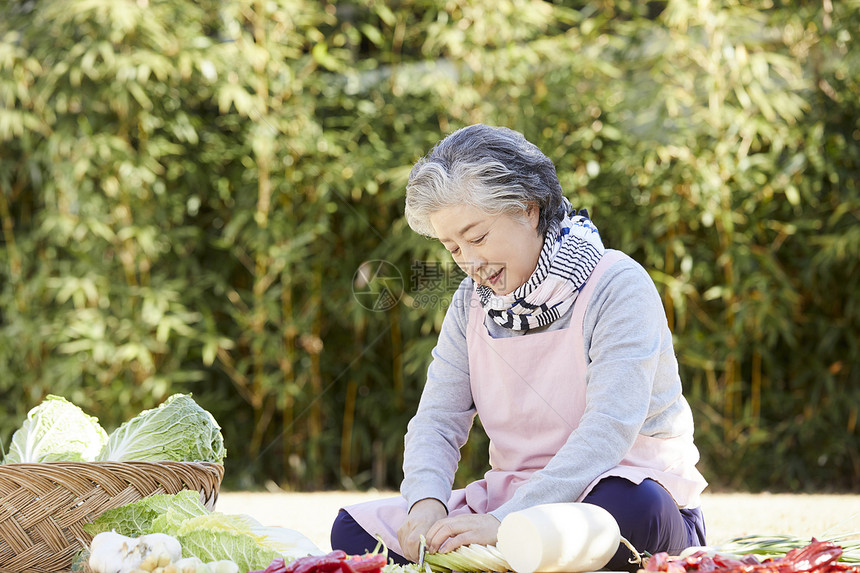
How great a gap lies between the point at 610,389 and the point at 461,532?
0.41 m

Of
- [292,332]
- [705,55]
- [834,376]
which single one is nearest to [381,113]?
[292,332]

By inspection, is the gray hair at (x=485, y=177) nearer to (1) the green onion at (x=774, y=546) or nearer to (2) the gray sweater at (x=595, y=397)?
(2) the gray sweater at (x=595, y=397)

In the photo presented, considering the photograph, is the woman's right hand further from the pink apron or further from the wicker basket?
the wicker basket

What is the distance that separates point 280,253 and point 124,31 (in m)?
1.24

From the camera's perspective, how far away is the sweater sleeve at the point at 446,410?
2.06m

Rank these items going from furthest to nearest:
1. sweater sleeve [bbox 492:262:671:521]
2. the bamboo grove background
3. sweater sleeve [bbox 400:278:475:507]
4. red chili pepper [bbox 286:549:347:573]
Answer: the bamboo grove background → sweater sleeve [bbox 400:278:475:507] → sweater sleeve [bbox 492:262:671:521] → red chili pepper [bbox 286:549:347:573]

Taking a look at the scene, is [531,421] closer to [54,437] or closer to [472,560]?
[472,560]

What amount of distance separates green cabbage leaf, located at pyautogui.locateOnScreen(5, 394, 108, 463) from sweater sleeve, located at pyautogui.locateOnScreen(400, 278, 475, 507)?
2.54ft

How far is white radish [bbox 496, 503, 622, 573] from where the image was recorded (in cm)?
160

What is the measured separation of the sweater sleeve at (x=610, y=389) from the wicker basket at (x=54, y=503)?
2.48 ft

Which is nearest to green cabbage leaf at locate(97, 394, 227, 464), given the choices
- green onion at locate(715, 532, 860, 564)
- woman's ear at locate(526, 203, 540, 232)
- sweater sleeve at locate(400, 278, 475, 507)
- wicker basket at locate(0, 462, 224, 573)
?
wicker basket at locate(0, 462, 224, 573)

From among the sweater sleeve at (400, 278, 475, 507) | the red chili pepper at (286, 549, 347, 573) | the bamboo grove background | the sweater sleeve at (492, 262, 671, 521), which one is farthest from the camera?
the bamboo grove background

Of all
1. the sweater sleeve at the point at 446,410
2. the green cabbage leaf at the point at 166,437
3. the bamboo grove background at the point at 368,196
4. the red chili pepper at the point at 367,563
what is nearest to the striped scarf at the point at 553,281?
the sweater sleeve at the point at 446,410

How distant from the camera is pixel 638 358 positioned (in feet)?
6.03
